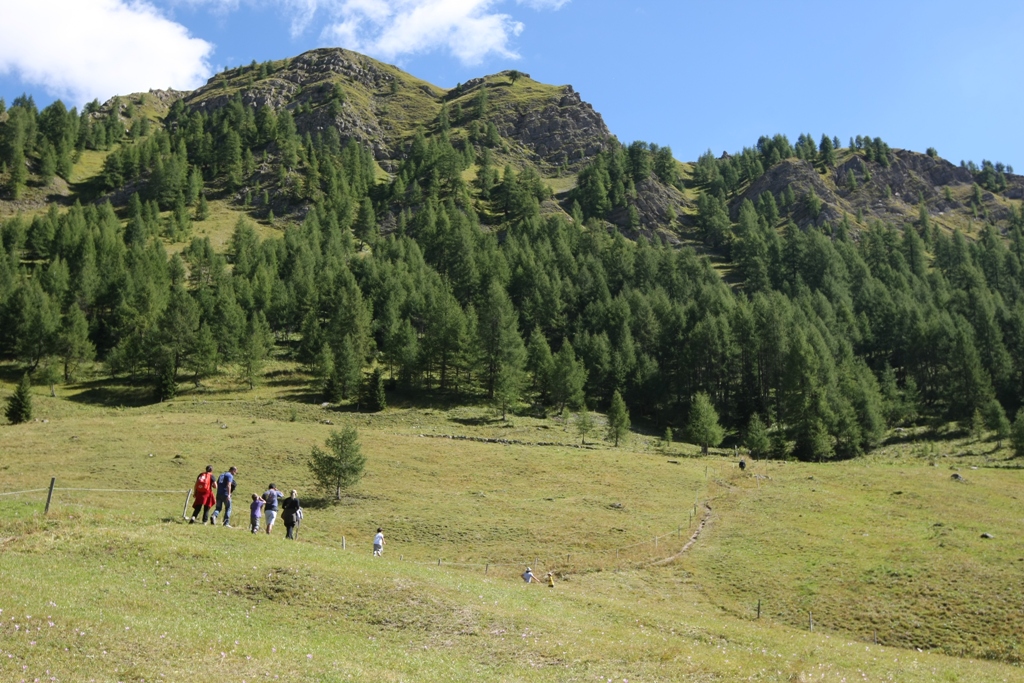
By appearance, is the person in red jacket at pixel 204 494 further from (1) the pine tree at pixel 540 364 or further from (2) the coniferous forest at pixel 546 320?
(1) the pine tree at pixel 540 364

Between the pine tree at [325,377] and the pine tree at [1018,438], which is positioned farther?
the pine tree at [325,377]

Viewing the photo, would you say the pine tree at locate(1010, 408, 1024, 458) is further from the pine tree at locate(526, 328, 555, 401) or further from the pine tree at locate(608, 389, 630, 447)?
the pine tree at locate(526, 328, 555, 401)

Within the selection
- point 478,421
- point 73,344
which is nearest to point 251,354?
point 73,344

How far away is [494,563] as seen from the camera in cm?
3528

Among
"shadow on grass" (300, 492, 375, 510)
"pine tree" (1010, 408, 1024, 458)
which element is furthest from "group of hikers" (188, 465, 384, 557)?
"pine tree" (1010, 408, 1024, 458)

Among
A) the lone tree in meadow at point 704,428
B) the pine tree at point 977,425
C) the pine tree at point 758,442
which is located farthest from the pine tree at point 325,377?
the pine tree at point 977,425

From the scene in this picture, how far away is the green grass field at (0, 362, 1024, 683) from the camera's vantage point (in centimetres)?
1562

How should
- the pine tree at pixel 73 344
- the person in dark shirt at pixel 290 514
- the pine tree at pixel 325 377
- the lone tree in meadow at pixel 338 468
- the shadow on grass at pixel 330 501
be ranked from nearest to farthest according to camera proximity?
the person in dark shirt at pixel 290 514, the shadow on grass at pixel 330 501, the lone tree in meadow at pixel 338 468, the pine tree at pixel 325 377, the pine tree at pixel 73 344

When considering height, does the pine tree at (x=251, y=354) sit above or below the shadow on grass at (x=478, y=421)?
above

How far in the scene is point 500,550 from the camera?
123 ft

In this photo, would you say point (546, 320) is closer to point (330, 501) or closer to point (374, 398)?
point (374, 398)

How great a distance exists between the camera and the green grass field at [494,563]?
15.6m

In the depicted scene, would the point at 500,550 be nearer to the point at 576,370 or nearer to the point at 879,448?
the point at 576,370

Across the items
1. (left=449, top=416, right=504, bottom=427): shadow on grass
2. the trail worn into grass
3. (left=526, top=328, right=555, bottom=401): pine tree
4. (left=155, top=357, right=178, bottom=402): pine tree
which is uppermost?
(left=526, top=328, right=555, bottom=401): pine tree
